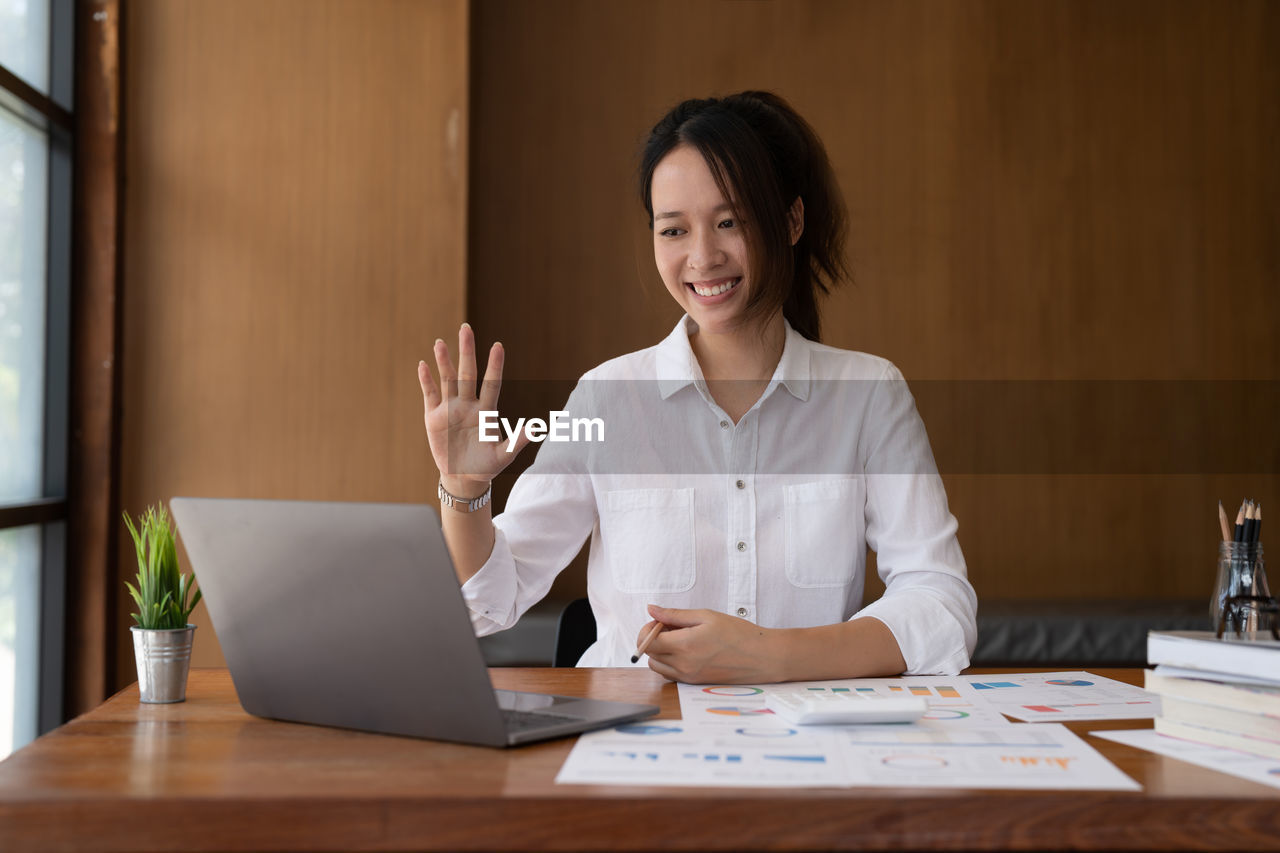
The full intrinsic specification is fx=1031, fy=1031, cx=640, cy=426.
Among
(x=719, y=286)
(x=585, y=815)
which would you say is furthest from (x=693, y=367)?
(x=585, y=815)

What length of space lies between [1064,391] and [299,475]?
2.20 metres

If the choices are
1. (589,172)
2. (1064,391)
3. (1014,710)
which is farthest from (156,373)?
(1064,391)

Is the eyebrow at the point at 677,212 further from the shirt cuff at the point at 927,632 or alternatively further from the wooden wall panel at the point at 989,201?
the wooden wall panel at the point at 989,201

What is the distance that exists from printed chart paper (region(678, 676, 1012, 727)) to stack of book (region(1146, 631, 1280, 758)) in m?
0.14

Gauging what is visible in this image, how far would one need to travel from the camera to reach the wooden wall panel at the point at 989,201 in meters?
3.04

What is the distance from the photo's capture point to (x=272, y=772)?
2.54 ft

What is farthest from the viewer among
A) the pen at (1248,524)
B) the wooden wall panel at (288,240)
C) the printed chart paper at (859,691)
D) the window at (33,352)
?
the wooden wall panel at (288,240)

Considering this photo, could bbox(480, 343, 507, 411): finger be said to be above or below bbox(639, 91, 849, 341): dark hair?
below

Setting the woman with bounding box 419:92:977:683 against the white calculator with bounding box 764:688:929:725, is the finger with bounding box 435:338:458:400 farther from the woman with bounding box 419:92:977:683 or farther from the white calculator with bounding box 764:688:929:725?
the white calculator with bounding box 764:688:929:725

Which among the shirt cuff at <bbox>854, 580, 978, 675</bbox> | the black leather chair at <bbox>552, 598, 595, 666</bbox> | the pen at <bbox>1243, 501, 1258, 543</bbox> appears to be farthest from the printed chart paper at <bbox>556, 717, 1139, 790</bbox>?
the black leather chair at <bbox>552, 598, 595, 666</bbox>

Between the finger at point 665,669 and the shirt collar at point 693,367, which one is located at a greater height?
the shirt collar at point 693,367

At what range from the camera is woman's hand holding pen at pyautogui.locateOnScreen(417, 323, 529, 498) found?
4.01 ft

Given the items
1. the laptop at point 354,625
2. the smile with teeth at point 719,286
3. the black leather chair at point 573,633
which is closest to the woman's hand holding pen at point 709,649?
the laptop at point 354,625

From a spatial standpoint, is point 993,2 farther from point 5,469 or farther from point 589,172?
point 5,469
